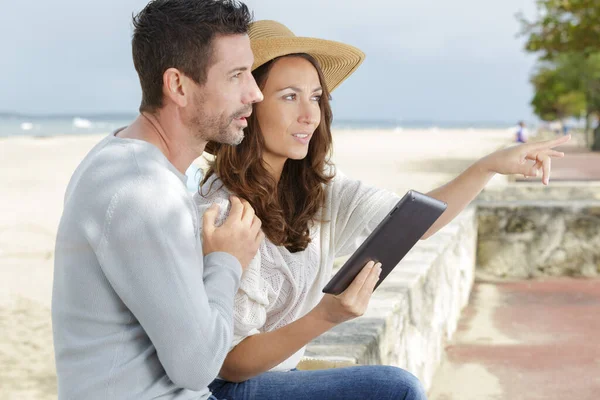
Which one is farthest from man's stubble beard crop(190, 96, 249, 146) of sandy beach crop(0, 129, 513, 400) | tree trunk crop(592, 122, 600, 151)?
tree trunk crop(592, 122, 600, 151)

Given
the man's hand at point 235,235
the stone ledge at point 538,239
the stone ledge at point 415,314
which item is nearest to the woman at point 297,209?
the man's hand at point 235,235

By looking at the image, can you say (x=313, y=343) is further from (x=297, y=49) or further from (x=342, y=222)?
(x=297, y=49)

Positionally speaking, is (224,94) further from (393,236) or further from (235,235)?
(393,236)

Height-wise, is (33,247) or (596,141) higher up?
(33,247)

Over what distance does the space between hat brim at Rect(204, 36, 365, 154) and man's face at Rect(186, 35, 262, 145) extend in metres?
0.55

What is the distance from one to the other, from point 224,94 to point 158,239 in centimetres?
42

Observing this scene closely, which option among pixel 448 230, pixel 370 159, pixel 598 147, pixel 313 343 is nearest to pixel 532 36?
pixel 370 159

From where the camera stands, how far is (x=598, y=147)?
3494 cm

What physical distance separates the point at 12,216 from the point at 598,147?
2754cm

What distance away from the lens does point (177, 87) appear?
Answer: 5.93ft

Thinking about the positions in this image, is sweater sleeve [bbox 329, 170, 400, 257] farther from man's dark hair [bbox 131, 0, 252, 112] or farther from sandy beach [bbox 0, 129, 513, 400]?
sandy beach [bbox 0, 129, 513, 400]

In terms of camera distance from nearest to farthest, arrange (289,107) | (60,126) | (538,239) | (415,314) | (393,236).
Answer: (393,236)
(289,107)
(415,314)
(538,239)
(60,126)

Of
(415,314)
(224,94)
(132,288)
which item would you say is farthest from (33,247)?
(132,288)

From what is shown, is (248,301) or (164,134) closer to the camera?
(164,134)
